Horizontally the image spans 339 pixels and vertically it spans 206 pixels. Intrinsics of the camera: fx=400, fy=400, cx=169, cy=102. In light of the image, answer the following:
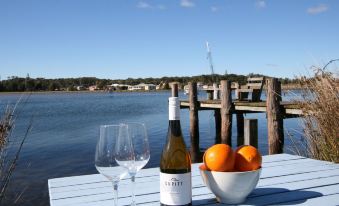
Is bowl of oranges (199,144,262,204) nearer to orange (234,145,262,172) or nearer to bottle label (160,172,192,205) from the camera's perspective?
orange (234,145,262,172)

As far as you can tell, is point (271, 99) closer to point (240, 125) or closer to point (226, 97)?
point (226, 97)

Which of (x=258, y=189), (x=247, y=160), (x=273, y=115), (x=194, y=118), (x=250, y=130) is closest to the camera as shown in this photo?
(x=247, y=160)

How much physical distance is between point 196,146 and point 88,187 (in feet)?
38.0

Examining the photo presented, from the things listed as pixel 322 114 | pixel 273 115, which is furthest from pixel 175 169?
pixel 273 115

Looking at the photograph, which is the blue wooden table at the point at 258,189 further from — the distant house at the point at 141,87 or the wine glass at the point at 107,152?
the distant house at the point at 141,87

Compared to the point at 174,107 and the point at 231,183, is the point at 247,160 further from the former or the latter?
the point at 174,107

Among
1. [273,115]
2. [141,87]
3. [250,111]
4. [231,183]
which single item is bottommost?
[141,87]

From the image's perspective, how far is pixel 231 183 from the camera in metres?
1.59

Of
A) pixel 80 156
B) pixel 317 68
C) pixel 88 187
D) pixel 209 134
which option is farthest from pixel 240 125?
pixel 88 187

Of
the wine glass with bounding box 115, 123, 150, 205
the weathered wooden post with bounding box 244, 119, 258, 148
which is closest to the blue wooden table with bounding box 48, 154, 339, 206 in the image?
the wine glass with bounding box 115, 123, 150, 205

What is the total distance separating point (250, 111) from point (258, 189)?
1073cm

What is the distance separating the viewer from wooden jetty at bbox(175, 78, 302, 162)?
7.82m

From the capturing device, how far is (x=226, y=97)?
35.5 ft

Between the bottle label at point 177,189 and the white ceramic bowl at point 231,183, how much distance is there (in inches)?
5.5
